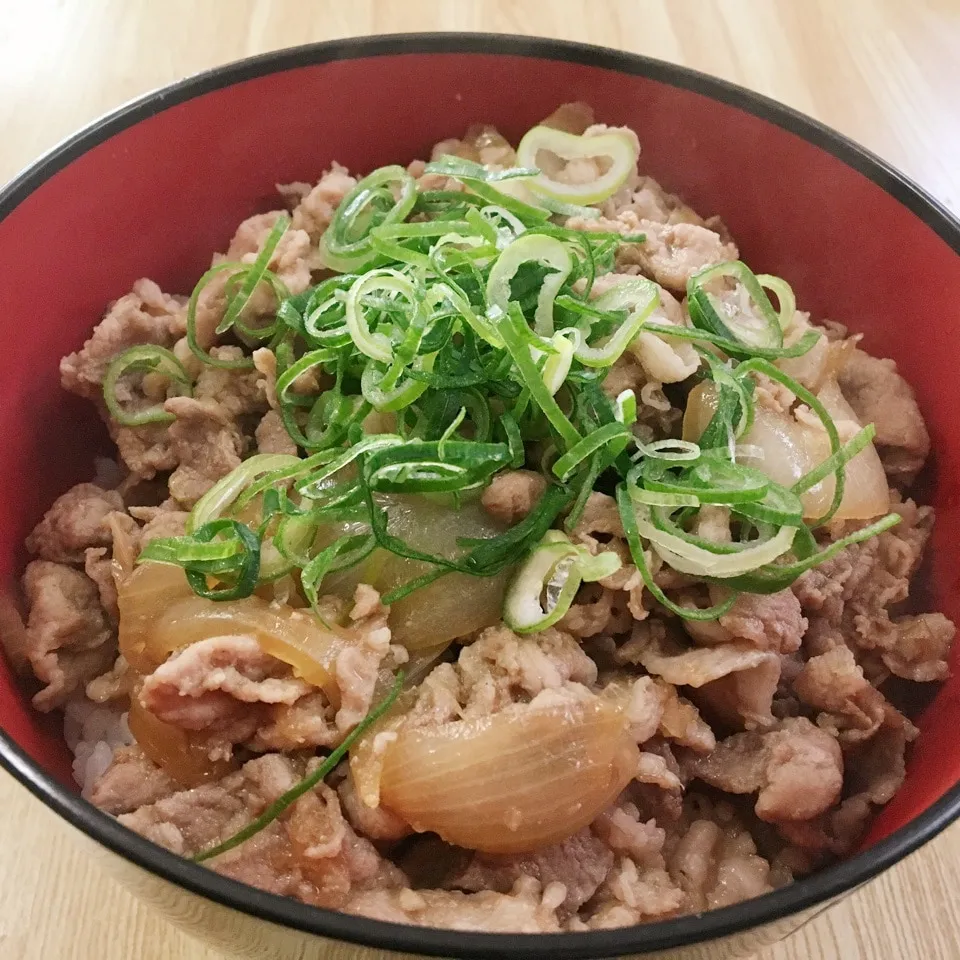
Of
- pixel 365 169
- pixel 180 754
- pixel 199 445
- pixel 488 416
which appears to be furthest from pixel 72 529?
pixel 365 169

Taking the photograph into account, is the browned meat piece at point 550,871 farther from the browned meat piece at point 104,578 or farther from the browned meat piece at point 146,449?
the browned meat piece at point 146,449

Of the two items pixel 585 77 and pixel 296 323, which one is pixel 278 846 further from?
pixel 585 77

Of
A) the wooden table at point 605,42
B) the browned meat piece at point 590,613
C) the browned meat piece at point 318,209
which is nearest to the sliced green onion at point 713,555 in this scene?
the browned meat piece at point 590,613

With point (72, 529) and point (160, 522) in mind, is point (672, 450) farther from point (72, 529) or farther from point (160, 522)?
point (72, 529)

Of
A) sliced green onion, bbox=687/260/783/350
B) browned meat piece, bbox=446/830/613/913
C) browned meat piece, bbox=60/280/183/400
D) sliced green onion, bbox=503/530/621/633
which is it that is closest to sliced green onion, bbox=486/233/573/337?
sliced green onion, bbox=687/260/783/350

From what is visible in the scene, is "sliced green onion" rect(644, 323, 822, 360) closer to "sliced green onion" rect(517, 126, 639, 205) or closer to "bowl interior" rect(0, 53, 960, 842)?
"bowl interior" rect(0, 53, 960, 842)
